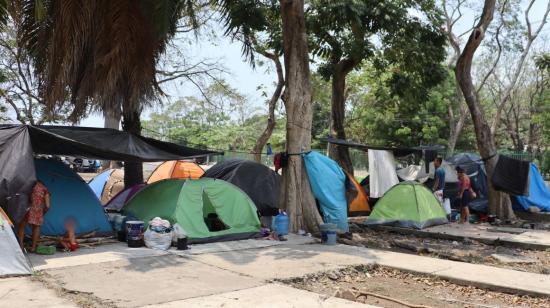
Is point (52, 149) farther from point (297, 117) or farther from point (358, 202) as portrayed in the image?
point (358, 202)

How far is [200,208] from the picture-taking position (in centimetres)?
1006

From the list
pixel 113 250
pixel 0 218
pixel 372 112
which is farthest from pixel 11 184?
pixel 372 112

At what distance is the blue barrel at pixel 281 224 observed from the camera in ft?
34.8

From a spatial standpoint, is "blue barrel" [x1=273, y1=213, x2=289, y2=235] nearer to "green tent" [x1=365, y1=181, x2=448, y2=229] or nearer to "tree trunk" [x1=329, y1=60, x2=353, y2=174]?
"green tent" [x1=365, y1=181, x2=448, y2=229]

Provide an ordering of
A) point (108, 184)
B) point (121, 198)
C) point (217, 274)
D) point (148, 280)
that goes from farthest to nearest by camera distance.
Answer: point (108, 184), point (121, 198), point (217, 274), point (148, 280)

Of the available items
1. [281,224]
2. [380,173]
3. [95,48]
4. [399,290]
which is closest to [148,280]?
[399,290]

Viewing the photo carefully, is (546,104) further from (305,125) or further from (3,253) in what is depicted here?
(3,253)

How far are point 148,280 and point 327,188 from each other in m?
5.86

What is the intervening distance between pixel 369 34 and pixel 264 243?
8.74 metres

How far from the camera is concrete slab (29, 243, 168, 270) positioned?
7.84m

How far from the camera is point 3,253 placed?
712cm

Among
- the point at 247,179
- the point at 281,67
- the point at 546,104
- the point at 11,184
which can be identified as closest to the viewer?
the point at 11,184

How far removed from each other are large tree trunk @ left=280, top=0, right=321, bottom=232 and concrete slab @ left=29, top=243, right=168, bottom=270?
3479 millimetres

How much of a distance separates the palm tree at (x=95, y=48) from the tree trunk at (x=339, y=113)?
649 cm
